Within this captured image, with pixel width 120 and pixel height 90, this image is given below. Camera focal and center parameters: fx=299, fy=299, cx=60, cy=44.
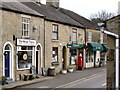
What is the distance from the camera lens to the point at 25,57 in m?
23.8

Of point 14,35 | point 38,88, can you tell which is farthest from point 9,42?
Result: point 38,88

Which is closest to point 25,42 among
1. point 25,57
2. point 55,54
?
point 25,57

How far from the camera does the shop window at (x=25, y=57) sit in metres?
23.2

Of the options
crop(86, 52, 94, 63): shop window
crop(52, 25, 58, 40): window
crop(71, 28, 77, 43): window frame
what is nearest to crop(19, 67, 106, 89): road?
crop(52, 25, 58, 40): window

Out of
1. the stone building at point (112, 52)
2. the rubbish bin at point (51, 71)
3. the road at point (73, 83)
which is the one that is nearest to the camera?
the stone building at point (112, 52)

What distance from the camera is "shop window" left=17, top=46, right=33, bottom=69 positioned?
23.2 m

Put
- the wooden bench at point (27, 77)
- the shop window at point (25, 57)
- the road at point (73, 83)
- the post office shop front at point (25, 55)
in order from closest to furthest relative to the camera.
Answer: the road at point (73, 83) → the wooden bench at point (27, 77) → the post office shop front at point (25, 55) → the shop window at point (25, 57)

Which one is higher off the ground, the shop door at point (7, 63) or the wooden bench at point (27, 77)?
the shop door at point (7, 63)

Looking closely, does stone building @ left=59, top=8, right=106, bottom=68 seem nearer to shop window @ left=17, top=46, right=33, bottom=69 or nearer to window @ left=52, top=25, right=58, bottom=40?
window @ left=52, top=25, right=58, bottom=40

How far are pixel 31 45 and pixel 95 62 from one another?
18098 mm

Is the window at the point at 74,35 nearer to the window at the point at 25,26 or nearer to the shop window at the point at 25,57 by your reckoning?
the shop window at the point at 25,57

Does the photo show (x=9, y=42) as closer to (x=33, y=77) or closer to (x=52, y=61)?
(x=33, y=77)

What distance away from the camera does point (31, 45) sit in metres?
24.3

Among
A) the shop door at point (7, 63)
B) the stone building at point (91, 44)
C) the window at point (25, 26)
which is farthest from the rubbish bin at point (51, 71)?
the stone building at point (91, 44)
